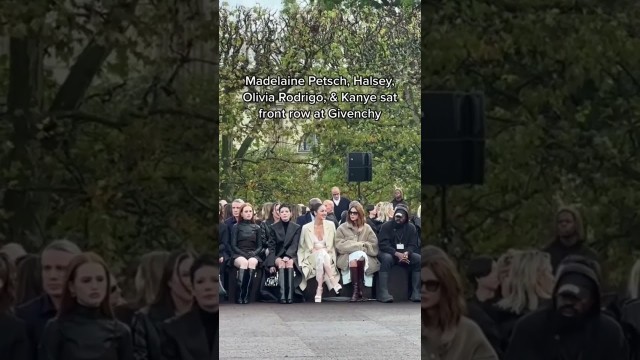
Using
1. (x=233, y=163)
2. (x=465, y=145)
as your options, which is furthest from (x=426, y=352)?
(x=233, y=163)

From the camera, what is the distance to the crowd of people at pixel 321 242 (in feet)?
15.1

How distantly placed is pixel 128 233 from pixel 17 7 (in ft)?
4.02

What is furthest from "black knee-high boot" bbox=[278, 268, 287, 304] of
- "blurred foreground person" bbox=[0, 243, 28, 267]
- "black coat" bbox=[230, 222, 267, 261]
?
"blurred foreground person" bbox=[0, 243, 28, 267]

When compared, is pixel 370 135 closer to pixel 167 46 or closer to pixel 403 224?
pixel 403 224

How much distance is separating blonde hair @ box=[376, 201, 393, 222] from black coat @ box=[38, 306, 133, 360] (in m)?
1.37

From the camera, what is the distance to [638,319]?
4727 mm

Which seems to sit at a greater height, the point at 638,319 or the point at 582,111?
the point at 582,111

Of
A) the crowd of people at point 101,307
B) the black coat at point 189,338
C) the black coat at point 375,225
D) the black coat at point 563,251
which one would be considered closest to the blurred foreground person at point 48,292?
the crowd of people at point 101,307

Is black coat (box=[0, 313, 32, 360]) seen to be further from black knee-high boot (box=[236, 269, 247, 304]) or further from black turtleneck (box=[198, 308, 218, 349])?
black knee-high boot (box=[236, 269, 247, 304])

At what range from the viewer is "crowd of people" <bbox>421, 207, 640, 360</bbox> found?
4.64m

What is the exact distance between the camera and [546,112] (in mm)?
4668

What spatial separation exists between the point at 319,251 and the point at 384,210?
39 cm

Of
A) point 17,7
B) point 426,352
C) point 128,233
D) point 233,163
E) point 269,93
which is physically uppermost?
point 17,7

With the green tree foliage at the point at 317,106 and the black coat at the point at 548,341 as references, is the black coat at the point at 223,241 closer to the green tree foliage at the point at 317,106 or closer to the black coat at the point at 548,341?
the green tree foliage at the point at 317,106
